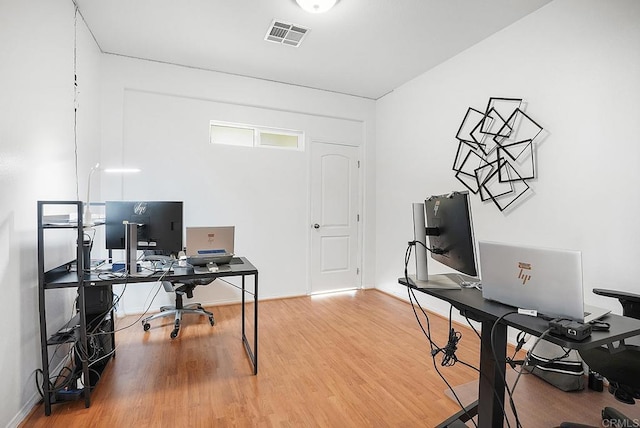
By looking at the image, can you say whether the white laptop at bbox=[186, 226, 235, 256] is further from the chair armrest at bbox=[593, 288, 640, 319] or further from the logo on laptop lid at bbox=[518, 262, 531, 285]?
the chair armrest at bbox=[593, 288, 640, 319]

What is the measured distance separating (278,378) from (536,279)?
6.31 ft

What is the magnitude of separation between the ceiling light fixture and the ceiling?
3.5 inches

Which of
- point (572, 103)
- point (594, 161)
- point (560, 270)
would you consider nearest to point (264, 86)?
point (572, 103)

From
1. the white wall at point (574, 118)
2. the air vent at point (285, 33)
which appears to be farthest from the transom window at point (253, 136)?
the white wall at point (574, 118)

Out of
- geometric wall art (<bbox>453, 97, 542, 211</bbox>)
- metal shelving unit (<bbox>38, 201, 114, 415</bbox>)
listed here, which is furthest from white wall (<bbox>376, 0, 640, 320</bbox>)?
metal shelving unit (<bbox>38, 201, 114, 415</bbox>)

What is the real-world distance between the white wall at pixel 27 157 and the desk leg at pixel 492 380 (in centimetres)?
256

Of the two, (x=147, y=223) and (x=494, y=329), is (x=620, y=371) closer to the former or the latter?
(x=494, y=329)

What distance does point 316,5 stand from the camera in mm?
2689

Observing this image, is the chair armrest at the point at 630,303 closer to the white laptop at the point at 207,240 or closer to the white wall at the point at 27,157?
the white laptop at the point at 207,240

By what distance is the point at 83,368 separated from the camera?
2084 mm

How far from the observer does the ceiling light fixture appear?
265cm

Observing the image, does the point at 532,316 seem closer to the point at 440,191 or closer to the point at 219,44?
the point at 440,191

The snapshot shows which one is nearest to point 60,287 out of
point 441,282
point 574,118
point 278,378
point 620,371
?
point 278,378

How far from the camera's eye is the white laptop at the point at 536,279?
3.95ft
